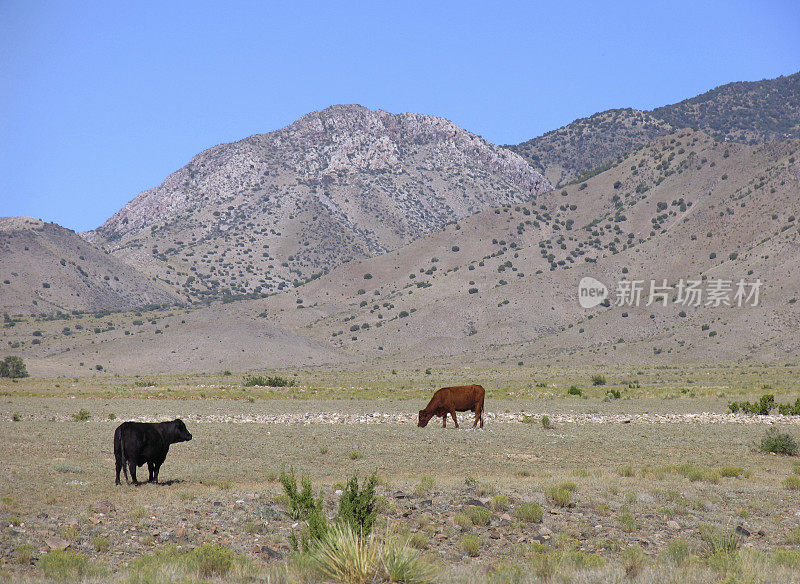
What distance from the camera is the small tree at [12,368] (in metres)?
76.1

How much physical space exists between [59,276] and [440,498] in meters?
166

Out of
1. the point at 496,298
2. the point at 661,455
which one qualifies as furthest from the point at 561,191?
the point at 661,455

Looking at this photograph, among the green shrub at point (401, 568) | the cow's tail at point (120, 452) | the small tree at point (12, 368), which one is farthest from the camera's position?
the small tree at point (12, 368)

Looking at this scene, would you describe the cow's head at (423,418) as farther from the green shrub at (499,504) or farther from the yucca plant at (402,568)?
the yucca plant at (402,568)

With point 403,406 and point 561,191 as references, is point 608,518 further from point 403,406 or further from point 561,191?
point 561,191

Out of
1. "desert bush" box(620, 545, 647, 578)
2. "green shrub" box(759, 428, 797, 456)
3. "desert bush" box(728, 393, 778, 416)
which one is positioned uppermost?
"desert bush" box(728, 393, 778, 416)

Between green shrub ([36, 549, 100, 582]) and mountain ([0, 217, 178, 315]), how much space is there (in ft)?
487

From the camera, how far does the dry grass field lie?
10.9m

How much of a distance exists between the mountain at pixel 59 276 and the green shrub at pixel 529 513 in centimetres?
14908

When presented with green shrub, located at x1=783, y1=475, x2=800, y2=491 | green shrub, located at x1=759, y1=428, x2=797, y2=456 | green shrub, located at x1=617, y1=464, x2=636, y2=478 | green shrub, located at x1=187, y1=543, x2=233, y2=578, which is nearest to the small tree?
green shrub, located at x1=617, y1=464, x2=636, y2=478

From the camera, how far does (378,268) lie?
6142 inches

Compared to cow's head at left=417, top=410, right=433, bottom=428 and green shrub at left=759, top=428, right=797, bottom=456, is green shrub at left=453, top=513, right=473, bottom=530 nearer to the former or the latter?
green shrub at left=759, top=428, right=797, bottom=456

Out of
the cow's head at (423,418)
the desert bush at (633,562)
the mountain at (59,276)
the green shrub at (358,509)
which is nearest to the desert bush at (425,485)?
the green shrub at (358,509)

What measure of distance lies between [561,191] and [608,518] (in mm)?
155781
